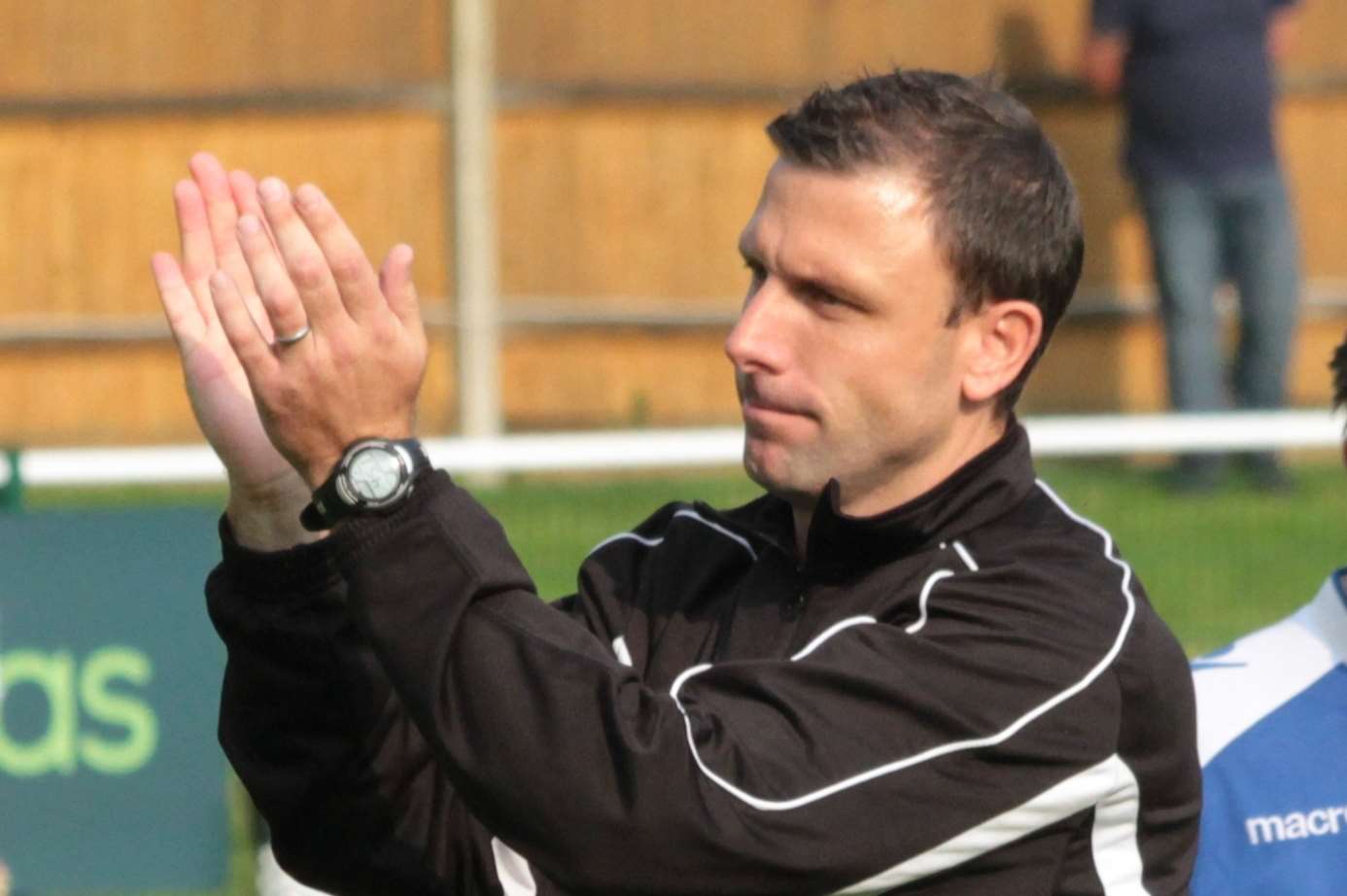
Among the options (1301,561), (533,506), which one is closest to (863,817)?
(533,506)

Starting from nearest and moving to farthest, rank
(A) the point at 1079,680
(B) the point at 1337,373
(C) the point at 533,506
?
(A) the point at 1079,680 → (B) the point at 1337,373 → (C) the point at 533,506

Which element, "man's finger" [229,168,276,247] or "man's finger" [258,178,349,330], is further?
"man's finger" [229,168,276,247]

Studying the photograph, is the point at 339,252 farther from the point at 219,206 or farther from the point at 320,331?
the point at 219,206

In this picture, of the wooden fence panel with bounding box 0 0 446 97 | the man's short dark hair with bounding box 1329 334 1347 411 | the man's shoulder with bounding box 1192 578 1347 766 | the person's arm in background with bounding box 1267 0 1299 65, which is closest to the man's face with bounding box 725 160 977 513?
the man's shoulder with bounding box 1192 578 1347 766

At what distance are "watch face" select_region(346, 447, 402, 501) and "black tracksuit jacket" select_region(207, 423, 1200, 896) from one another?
0.03 meters

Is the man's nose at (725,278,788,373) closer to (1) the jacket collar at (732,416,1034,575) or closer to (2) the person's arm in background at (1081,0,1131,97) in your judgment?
(1) the jacket collar at (732,416,1034,575)

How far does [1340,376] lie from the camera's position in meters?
3.67

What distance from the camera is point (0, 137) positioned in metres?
11.0

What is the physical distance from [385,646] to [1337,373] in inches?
72.6

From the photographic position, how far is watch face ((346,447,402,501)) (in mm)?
2377

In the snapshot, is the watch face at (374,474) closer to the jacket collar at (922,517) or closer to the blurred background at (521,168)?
the jacket collar at (922,517)

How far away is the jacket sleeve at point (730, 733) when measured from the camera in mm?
2367

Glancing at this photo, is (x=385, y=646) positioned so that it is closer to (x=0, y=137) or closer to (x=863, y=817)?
(x=863, y=817)

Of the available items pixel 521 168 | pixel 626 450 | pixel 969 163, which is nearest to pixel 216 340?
pixel 969 163
